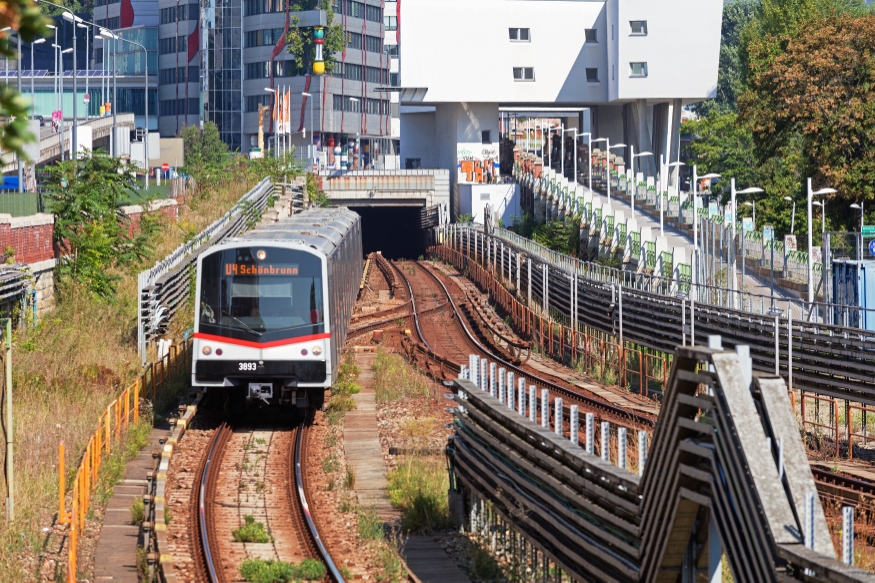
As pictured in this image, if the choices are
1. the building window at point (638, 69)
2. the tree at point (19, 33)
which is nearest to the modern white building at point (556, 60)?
the building window at point (638, 69)

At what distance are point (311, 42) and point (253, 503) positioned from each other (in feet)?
323

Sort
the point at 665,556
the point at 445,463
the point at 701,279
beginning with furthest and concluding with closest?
the point at 701,279 < the point at 445,463 < the point at 665,556

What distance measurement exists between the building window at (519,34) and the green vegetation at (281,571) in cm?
6660

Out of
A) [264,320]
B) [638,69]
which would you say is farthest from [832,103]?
[264,320]

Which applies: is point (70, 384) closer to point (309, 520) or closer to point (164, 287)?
point (164, 287)

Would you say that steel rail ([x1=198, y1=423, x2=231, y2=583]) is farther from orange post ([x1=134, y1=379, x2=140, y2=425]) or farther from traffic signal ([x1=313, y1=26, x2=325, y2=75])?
traffic signal ([x1=313, y1=26, x2=325, y2=75])

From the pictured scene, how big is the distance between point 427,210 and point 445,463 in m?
61.5

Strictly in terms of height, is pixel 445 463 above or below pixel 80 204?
below

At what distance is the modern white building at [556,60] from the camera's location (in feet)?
235

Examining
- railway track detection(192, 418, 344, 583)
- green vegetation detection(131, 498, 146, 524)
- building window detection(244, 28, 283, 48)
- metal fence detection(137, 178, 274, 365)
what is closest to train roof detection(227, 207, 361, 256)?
railway track detection(192, 418, 344, 583)

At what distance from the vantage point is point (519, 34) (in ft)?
250

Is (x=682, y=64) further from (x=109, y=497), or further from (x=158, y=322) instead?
(x=109, y=497)

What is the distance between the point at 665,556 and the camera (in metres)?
8.71

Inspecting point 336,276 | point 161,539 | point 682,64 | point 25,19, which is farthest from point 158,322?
point 682,64
